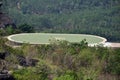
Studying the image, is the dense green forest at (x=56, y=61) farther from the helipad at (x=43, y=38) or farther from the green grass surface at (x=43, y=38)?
the green grass surface at (x=43, y=38)

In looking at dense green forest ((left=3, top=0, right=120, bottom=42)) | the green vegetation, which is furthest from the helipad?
dense green forest ((left=3, top=0, right=120, bottom=42))

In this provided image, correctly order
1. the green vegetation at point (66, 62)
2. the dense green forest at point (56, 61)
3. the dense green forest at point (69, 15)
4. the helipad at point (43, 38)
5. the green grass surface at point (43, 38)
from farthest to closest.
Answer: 1. the dense green forest at point (69, 15)
2. the green grass surface at point (43, 38)
3. the helipad at point (43, 38)
4. the green vegetation at point (66, 62)
5. the dense green forest at point (56, 61)

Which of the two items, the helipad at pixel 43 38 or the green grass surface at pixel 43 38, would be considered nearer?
the helipad at pixel 43 38

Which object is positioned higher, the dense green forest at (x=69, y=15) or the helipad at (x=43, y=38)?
the helipad at (x=43, y=38)

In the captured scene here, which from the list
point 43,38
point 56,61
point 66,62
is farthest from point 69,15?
point 66,62

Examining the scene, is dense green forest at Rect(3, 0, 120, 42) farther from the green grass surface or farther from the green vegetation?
the green vegetation

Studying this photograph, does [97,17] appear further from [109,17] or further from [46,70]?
[46,70]

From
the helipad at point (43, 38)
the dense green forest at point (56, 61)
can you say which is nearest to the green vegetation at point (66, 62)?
the dense green forest at point (56, 61)

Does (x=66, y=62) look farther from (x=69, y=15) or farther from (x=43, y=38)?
(x=69, y=15)

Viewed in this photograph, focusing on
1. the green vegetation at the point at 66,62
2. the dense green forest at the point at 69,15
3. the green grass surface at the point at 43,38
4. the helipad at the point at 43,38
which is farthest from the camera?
the dense green forest at the point at 69,15
